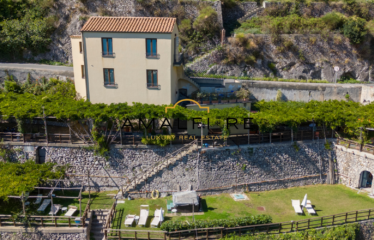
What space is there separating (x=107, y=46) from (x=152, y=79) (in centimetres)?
438

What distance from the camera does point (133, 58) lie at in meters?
24.8

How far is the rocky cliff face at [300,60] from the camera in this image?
36656 mm

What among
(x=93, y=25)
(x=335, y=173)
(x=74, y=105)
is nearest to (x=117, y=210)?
(x=74, y=105)

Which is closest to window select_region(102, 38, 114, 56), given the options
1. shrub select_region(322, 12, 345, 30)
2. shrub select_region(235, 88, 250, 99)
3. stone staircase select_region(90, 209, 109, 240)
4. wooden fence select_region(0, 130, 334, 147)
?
wooden fence select_region(0, 130, 334, 147)

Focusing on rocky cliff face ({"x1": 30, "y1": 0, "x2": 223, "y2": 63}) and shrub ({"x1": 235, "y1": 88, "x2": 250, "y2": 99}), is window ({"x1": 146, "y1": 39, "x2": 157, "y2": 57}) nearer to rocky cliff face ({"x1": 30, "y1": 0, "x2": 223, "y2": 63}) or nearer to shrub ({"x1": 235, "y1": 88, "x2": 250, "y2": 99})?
shrub ({"x1": 235, "y1": 88, "x2": 250, "y2": 99})

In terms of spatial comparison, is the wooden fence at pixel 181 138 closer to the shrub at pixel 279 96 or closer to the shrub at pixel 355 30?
the shrub at pixel 279 96

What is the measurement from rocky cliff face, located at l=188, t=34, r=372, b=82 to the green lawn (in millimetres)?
16226

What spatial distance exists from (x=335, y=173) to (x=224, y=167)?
9.73 meters

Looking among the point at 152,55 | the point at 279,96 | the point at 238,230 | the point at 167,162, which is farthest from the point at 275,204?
the point at 152,55

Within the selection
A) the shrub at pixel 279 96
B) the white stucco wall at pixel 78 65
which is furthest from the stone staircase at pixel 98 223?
the shrub at pixel 279 96

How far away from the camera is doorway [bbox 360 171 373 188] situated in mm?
24741

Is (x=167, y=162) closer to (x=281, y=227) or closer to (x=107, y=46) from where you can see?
(x=281, y=227)

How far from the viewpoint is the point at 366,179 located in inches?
982

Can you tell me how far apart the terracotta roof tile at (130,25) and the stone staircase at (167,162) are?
29.8 feet
